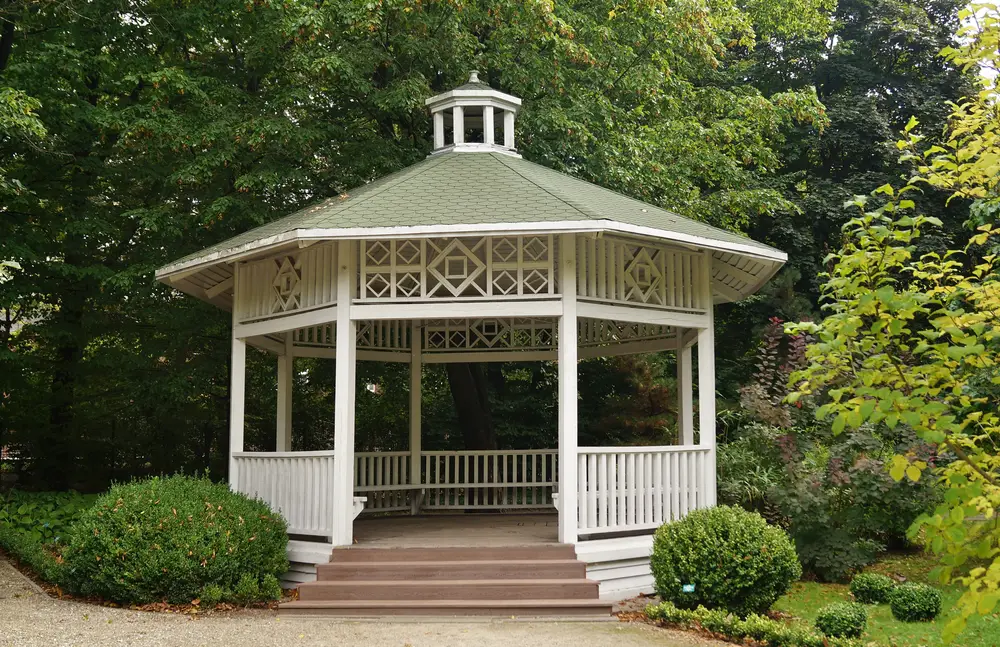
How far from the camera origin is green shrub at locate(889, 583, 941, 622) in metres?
9.59

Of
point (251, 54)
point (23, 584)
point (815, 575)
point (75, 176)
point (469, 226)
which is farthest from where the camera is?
point (75, 176)

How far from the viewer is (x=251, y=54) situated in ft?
51.9

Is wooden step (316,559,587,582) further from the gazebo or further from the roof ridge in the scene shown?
the roof ridge

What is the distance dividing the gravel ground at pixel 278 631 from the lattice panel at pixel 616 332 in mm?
5818

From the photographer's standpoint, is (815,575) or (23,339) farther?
(23,339)

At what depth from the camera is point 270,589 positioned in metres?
9.83

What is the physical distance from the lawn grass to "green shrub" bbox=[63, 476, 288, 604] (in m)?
5.69

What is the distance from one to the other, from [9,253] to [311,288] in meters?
6.14

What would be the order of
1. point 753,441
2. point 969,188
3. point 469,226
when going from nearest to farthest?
point 969,188, point 469,226, point 753,441

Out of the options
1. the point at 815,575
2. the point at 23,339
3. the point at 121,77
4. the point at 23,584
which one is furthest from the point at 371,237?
the point at 23,339

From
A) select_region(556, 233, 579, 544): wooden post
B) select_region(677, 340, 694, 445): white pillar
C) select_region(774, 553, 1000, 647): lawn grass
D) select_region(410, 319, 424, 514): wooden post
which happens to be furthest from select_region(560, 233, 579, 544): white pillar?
select_region(410, 319, 424, 514): wooden post

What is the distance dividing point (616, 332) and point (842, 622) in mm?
6718

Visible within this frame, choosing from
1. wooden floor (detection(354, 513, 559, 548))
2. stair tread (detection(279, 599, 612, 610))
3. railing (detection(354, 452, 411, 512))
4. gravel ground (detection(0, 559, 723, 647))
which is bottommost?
gravel ground (detection(0, 559, 723, 647))

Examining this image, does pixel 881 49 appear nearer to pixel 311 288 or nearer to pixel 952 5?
pixel 952 5
